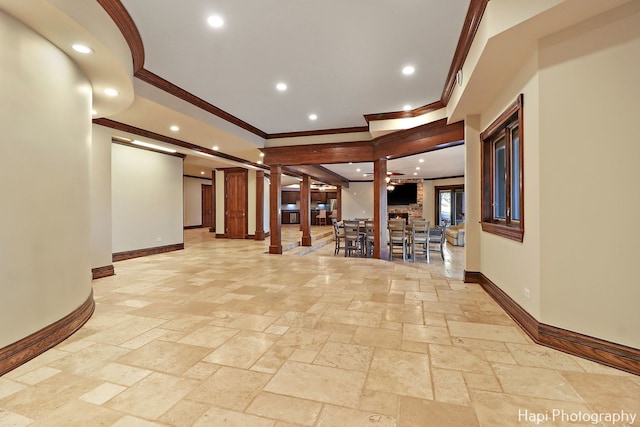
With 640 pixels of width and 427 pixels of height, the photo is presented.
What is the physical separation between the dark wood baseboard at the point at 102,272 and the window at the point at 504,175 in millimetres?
6002

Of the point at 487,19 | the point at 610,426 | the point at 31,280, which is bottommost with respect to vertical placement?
the point at 610,426

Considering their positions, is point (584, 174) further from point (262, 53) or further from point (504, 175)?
point (262, 53)

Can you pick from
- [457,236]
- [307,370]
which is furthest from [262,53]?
[457,236]

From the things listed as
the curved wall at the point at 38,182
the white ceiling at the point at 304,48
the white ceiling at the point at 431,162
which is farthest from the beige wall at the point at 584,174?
the white ceiling at the point at 431,162

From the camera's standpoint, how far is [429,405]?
66.8 inches

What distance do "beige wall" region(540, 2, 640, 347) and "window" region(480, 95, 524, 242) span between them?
0.46 meters

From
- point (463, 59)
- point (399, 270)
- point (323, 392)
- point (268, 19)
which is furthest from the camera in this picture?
point (399, 270)

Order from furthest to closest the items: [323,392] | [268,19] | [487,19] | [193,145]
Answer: [193,145]
[268,19]
[487,19]
[323,392]

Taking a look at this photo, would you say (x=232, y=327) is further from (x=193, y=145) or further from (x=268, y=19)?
(x=193, y=145)

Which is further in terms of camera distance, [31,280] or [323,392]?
[31,280]

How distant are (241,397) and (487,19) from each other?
341cm

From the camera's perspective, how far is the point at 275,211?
7.55 metres

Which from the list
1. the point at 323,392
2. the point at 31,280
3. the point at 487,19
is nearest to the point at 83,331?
the point at 31,280

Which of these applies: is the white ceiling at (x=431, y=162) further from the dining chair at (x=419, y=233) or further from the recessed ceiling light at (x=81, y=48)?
the recessed ceiling light at (x=81, y=48)
